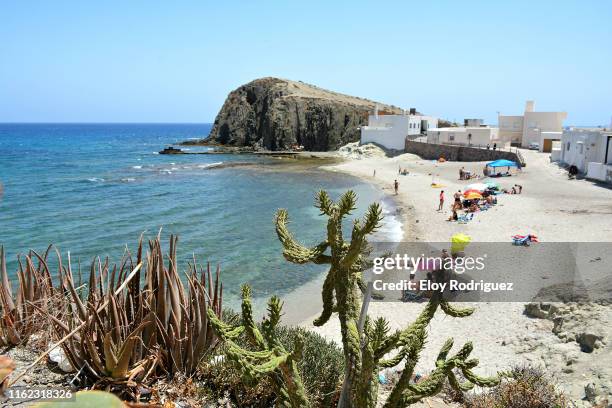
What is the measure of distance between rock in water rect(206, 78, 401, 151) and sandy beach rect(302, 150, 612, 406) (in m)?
37.3

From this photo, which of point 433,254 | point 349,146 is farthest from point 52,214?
point 349,146

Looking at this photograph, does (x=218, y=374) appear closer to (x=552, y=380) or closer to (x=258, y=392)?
(x=258, y=392)

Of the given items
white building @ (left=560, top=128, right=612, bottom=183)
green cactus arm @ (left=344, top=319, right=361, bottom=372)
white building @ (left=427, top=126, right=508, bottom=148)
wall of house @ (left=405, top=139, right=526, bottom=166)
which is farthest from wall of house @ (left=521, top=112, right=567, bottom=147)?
green cactus arm @ (left=344, top=319, right=361, bottom=372)

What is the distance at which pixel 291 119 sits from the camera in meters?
86.6

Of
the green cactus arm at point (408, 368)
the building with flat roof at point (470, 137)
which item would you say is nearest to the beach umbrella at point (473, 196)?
the green cactus arm at point (408, 368)

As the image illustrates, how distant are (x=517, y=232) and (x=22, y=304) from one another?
2021cm

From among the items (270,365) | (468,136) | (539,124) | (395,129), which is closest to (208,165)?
(395,129)

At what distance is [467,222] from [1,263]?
22.2m

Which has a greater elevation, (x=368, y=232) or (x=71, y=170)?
(x=368, y=232)

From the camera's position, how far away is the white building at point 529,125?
2050 inches

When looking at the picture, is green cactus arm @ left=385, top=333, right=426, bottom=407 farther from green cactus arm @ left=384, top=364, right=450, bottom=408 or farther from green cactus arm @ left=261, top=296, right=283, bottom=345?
green cactus arm @ left=261, top=296, right=283, bottom=345

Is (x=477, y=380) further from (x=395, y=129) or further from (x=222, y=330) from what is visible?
(x=395, y=129)

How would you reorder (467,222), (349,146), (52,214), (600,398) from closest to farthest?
(600,398)
(467,222)
(52,214)
(349,146)

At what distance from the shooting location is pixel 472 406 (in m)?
6.03
